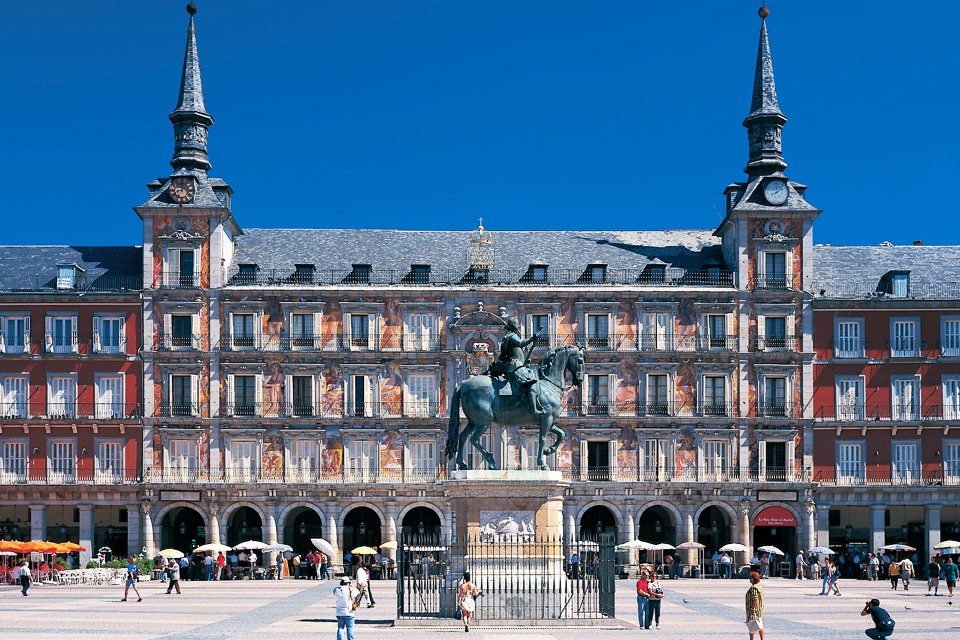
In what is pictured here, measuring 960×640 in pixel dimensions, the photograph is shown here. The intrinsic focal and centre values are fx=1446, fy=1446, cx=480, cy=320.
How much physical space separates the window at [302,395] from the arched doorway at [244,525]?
6753 mm

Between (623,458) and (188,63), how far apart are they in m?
35.2

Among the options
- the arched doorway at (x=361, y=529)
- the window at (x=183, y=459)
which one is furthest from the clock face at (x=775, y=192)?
the window at (x=183, y=459)

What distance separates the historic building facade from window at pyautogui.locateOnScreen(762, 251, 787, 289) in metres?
0.13

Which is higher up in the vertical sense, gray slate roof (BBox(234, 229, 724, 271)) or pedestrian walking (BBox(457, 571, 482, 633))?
gray slate roof (BBox(234, 229, 724, 271))

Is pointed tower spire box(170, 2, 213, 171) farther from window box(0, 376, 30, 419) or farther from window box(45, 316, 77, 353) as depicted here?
window box(0, 376, 30, 419)

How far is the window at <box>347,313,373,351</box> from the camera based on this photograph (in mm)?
82688

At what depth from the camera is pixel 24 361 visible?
82000 millimetres

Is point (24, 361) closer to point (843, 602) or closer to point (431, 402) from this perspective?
point (431, 402)

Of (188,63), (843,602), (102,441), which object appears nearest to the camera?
(843,602)

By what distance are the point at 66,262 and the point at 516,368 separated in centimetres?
5099

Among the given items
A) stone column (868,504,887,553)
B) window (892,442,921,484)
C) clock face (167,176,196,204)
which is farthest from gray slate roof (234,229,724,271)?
stone column (868,504,887,553)

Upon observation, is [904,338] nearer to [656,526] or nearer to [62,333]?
[656,526]

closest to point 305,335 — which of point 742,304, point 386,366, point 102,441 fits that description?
point 386,366

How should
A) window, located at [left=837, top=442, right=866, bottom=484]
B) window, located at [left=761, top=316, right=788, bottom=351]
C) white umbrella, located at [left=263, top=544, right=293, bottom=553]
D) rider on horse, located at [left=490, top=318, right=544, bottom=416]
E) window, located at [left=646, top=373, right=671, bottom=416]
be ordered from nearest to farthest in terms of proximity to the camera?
rider on horse, located at [left=490, top=318, right=544, bottom=416] < white umbrella, located at [left=263, top=544, right=293, bottom=553] < window, located at [left=837, top=442, right=866, bottom=484] < window, located at [left=646, top=373, right=671, bottom=416] < window, located at [left=761, top=316, right=788, bottom=351]
